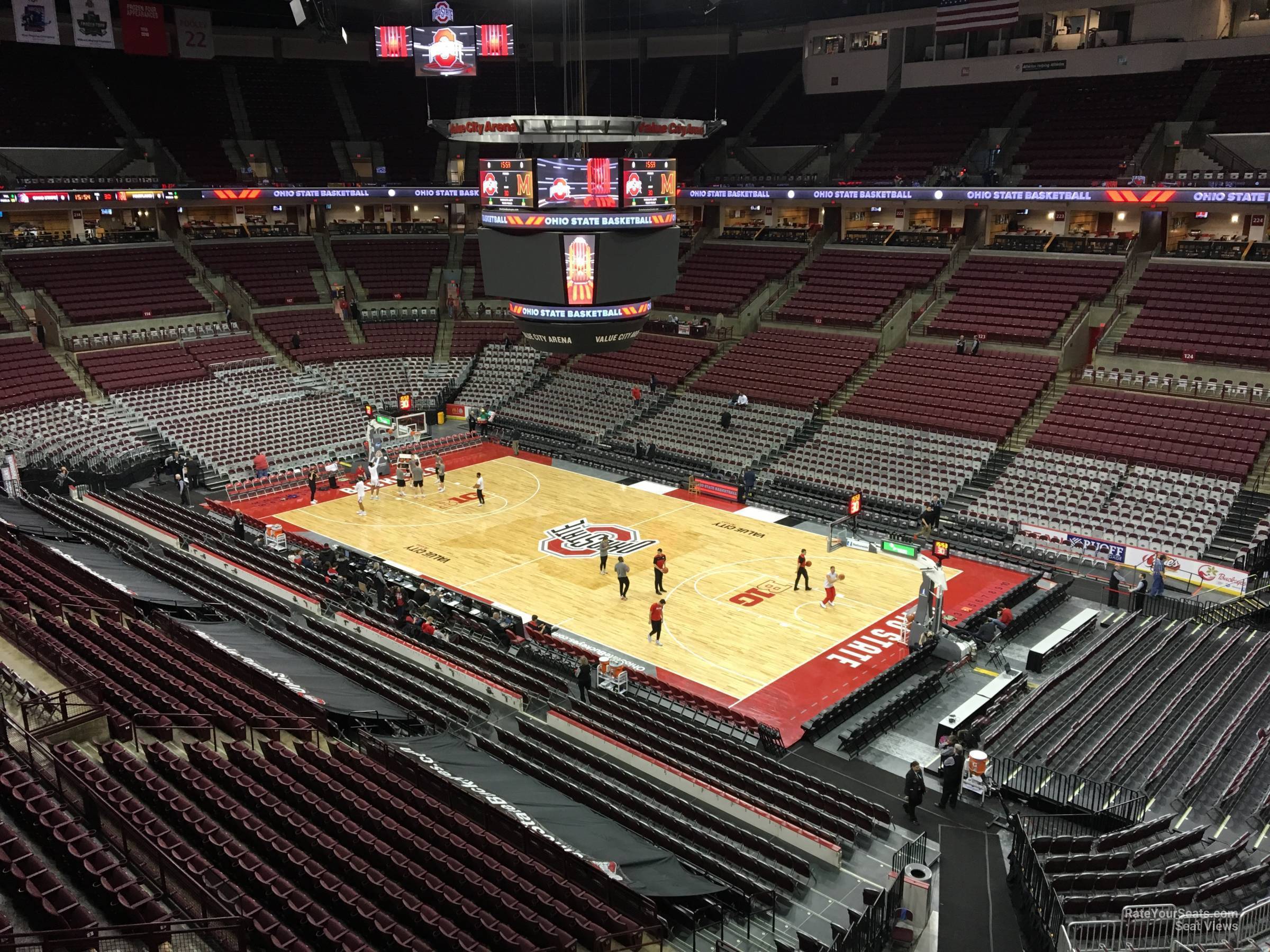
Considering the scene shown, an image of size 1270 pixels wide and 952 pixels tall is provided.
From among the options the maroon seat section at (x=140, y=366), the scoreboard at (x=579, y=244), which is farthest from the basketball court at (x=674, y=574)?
the maroon seat section at (x=140, y=366)

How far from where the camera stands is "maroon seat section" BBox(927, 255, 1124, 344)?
33.3m

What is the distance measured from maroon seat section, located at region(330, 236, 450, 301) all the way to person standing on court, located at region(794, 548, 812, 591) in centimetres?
2842

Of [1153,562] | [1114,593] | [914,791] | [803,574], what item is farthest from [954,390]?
[914,791]

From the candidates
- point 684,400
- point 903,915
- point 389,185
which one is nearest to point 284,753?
point 903,915

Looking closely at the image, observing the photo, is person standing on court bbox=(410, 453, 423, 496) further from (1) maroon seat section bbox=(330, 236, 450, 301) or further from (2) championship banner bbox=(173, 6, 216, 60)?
(2) championship banner bbox=(173, 6, 216, 60)

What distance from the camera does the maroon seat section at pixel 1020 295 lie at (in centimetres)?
3328

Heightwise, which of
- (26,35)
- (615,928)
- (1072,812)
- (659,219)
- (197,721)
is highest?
(26,35)

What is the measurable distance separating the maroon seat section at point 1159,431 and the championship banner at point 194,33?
125 feet

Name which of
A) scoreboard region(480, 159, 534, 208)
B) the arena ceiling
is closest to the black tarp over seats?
scoreboard region(480, 159, 534, 208)

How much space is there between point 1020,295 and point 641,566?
19093mm

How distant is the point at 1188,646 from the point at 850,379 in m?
17.8

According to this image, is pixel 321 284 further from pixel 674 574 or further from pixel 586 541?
pixel 674 574

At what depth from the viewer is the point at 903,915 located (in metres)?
11.5

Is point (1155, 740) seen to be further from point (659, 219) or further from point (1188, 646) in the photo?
point (659, 219)
